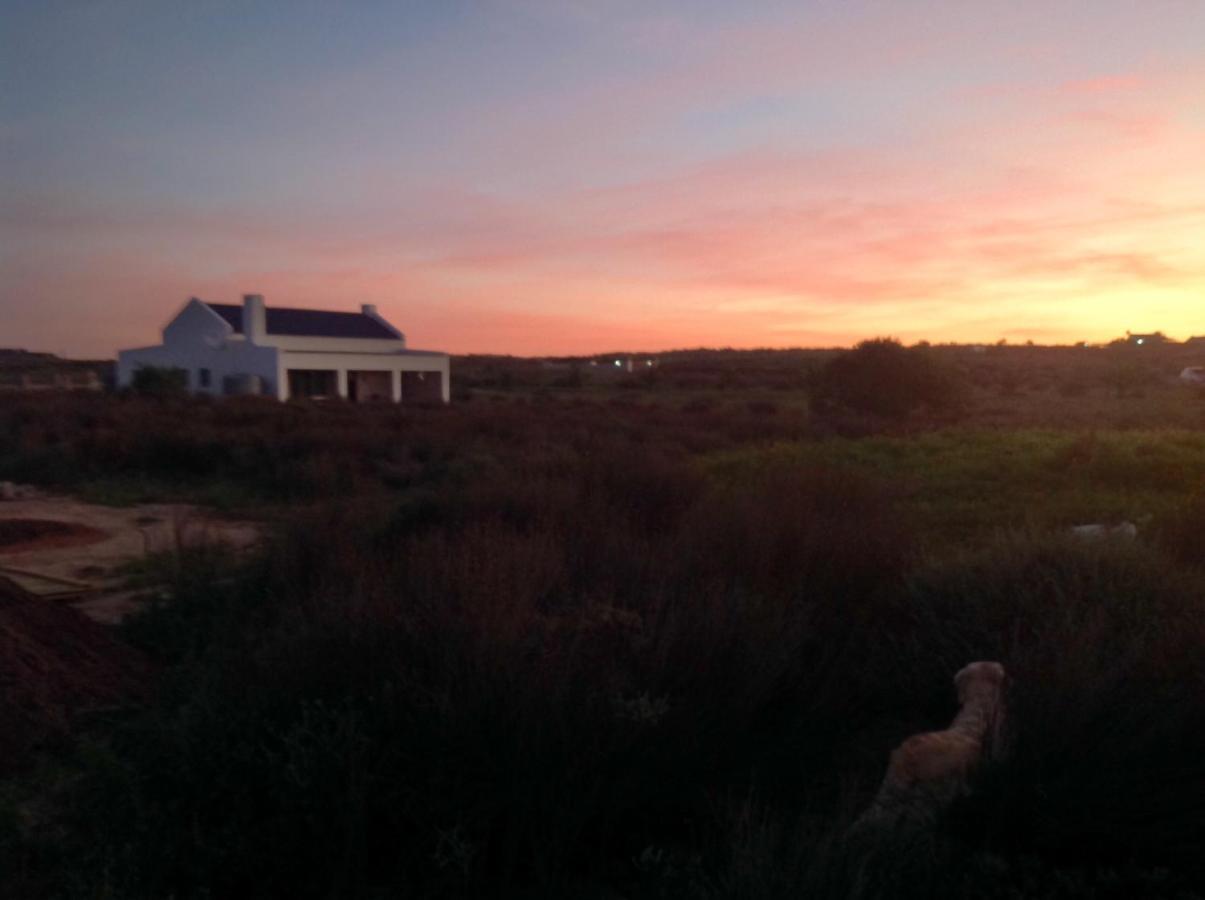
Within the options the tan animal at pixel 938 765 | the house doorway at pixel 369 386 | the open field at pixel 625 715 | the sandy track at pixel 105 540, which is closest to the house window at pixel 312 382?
the house doorway at pixel 369 386

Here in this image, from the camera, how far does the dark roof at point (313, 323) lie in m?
54.5

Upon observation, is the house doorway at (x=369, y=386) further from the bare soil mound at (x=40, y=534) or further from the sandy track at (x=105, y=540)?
the bare soil mound at (x=40, y=534)

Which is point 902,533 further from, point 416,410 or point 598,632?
point 416,410

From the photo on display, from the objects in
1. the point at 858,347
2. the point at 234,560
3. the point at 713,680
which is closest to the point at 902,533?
the point at 713,680

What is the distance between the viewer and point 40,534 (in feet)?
53.8

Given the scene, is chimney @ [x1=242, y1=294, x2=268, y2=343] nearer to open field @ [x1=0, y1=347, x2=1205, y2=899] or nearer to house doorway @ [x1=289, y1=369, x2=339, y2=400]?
house doorway @ [x1=289, y1=369, x2=339, y2=400]

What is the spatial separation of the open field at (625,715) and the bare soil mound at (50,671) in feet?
0.35

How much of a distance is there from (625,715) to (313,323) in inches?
2094

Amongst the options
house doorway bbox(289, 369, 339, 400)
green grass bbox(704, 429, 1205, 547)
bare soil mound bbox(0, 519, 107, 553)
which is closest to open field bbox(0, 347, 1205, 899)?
green grass bbox(704, 429, 1205, 547)

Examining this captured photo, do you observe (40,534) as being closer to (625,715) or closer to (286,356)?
(625,715)

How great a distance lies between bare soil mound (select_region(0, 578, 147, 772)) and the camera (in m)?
7.39

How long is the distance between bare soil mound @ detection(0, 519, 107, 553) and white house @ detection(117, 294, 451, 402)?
3275cm

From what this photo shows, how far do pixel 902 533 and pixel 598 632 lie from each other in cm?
457

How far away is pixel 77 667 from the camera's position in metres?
8.59
